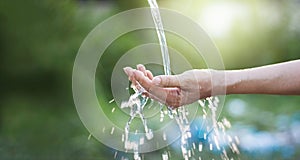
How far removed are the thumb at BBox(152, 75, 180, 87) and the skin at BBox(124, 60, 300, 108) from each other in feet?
0.05

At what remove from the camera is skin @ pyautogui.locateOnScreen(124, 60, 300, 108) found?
1.50 m

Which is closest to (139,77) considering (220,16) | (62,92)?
(62,92)

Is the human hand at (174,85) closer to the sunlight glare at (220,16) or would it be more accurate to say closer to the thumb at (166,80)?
the thumb at (166,80)

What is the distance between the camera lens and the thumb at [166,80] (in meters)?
1.45

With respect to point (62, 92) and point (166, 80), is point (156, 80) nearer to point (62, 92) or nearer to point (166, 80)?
point (166, 80)

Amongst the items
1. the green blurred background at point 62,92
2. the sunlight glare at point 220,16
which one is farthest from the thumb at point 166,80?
the sunlight glare at point 220,16

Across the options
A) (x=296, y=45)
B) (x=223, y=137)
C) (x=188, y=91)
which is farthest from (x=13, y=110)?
(x=188, y=91)

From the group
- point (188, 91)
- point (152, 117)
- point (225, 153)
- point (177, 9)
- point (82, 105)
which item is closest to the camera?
point (188, 91)

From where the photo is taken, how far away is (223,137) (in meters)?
3.34

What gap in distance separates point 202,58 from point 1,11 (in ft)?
3.36

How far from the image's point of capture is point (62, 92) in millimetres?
3891

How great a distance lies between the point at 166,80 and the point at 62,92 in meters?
2.48

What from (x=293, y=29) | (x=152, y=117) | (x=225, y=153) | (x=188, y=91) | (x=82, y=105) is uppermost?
(x=293, y=29)

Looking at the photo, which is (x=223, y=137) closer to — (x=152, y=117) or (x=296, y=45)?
(x=152, y=117)
